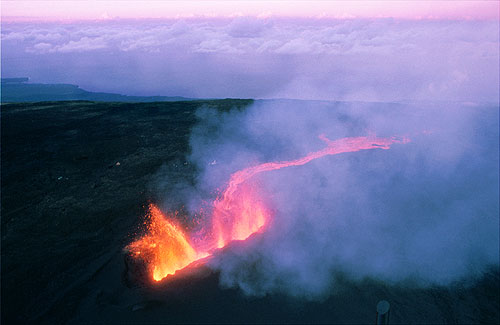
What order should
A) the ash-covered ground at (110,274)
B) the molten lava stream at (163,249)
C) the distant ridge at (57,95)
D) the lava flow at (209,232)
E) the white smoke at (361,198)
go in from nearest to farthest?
1. the ash-covered ground at (110,274)
2. the white smoke at (361,198)
3. the molten lava stream at (163,249)
4. the lava flow at (209,232)
5. the distant ridge at (57,95)

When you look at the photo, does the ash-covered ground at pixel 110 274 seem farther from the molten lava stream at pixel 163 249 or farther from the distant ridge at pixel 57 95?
the distant ridge at pixel 57 95

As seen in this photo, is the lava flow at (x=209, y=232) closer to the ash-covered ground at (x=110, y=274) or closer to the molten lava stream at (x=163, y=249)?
the molten lava stream at (x=163, y=249)

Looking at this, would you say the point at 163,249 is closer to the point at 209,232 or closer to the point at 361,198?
the point at 209,232

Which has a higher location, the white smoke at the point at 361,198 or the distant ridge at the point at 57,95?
the white smoke at the point at 361,198

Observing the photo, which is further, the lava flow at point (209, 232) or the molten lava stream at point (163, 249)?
the lava flow at point (209, 232)

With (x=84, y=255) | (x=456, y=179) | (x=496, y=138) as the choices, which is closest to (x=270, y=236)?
(x=84, y=255)

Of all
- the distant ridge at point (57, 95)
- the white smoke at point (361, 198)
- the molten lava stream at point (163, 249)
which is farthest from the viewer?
the distant ridge at point (57, 95)

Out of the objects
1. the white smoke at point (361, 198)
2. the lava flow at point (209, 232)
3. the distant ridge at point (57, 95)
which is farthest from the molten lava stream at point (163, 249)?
the distant ridge at point (57, 95)
